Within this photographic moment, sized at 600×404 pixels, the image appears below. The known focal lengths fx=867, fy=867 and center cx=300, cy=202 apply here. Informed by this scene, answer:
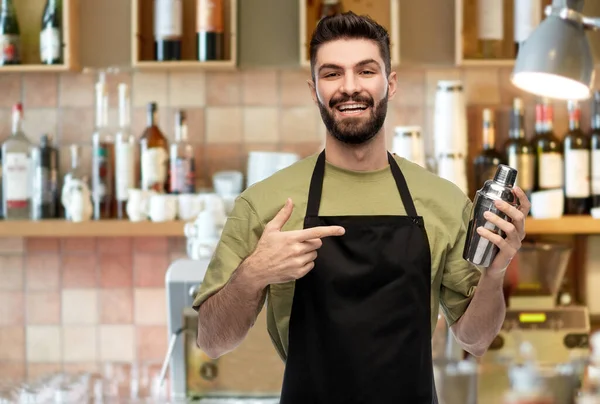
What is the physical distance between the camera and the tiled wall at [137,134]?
316 centimetres

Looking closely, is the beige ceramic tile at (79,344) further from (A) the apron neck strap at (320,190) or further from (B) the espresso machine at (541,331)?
(A) the apron neck strap at (320,190)

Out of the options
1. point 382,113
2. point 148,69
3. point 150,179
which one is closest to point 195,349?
point 150,179

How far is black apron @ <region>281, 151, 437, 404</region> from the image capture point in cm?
145

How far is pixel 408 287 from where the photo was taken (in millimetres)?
1467


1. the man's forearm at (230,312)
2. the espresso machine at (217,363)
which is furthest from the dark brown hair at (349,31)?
the espresso machine at (217,363)

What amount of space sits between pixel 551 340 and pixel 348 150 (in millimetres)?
1616

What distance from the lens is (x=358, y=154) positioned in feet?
4.88

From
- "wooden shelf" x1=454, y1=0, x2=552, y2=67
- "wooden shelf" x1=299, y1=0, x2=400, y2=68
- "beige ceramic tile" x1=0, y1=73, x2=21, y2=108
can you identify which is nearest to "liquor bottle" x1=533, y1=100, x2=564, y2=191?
"wooden shelf" x1=454, y1=0, x2=552, y2=67

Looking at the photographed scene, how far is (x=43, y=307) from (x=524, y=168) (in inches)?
71.6

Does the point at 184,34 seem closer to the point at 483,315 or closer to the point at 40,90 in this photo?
the point at 40,90

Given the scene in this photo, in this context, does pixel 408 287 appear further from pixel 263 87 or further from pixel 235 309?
pixel 263 87

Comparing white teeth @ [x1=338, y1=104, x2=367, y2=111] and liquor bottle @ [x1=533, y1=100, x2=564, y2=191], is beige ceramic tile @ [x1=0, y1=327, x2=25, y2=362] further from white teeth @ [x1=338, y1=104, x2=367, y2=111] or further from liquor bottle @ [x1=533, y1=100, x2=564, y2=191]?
white teeth @ [x1=338, y1=104, x2=367, y2=111]

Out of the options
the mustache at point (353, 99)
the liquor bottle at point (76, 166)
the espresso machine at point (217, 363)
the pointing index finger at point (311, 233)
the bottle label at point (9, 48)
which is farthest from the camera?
the liquor bottle at point (76, 166)

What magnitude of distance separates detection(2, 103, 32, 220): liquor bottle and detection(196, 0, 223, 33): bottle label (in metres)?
0.72
